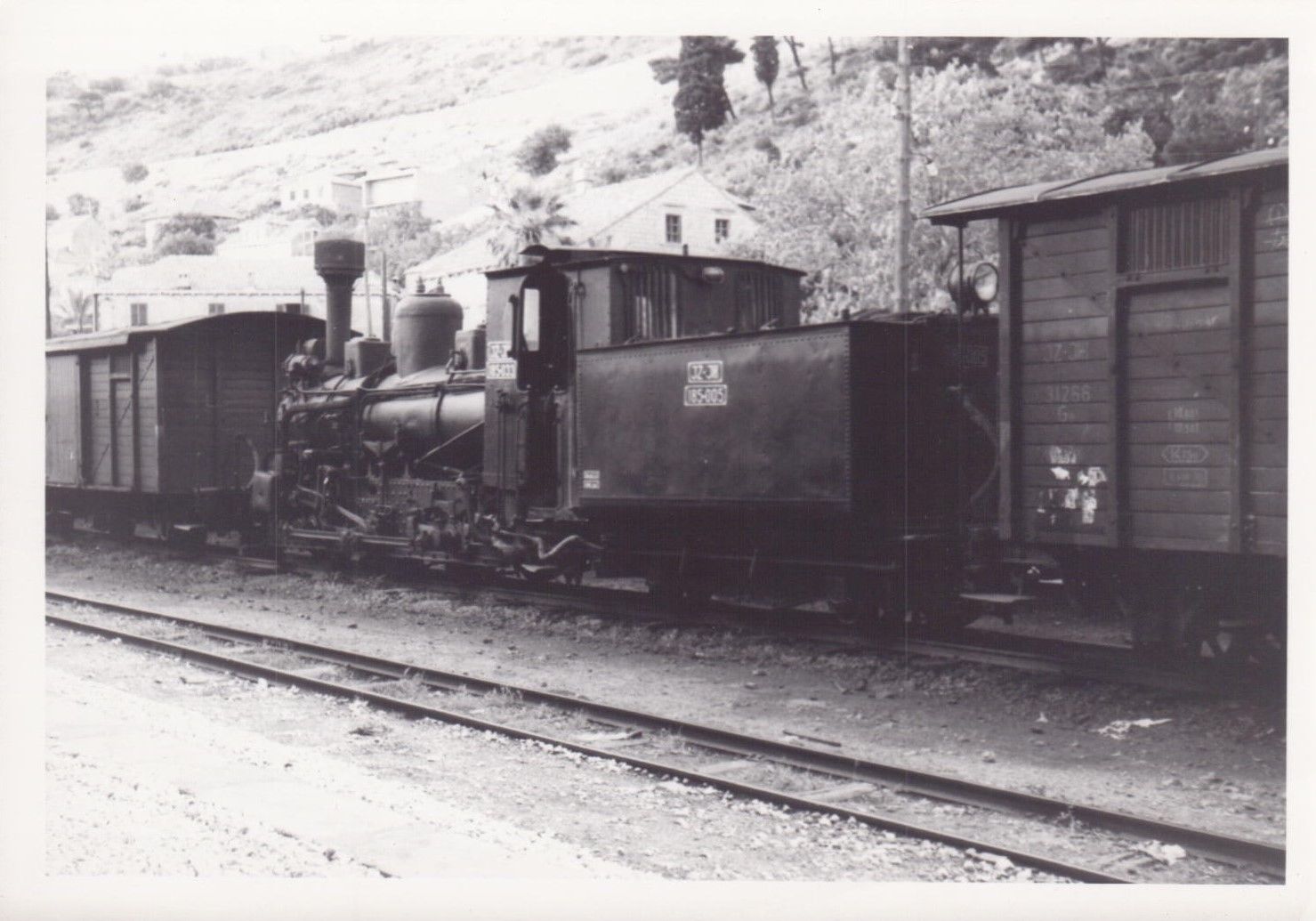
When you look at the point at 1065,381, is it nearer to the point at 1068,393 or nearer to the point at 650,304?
the point at 1068,393

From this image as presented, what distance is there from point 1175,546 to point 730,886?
9.81ft

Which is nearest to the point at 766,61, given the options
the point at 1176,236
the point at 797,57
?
the point at 797,57

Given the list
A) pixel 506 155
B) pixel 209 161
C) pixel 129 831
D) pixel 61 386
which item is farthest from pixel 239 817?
pixel 61 386

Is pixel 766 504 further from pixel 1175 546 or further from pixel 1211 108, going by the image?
pixel 1211 108

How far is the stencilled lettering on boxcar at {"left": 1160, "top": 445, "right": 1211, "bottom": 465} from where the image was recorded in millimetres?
6512

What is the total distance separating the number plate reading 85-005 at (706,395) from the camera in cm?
895

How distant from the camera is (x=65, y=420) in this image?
653 inches

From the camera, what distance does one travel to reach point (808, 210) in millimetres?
22672

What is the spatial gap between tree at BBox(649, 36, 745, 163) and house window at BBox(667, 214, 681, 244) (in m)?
2.29

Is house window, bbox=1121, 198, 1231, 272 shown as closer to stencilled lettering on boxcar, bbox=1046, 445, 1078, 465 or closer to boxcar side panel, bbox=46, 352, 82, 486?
stencilled lettering on boxcar, bbox=1046, 445, 1078, 465

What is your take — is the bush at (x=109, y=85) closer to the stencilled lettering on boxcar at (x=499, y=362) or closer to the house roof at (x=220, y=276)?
the house roof at (x=220, y=276)

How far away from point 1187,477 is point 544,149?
5.62m

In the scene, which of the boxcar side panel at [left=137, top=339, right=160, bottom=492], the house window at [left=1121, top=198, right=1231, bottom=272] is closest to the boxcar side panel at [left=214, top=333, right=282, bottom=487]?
the boxcar side panel at [left=137, top=339, right=160, bottom=492]

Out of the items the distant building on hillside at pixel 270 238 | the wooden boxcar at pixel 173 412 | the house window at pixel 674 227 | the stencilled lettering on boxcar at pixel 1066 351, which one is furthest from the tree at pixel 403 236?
the stencilled lettering on boxcar at pixel 1066 351
